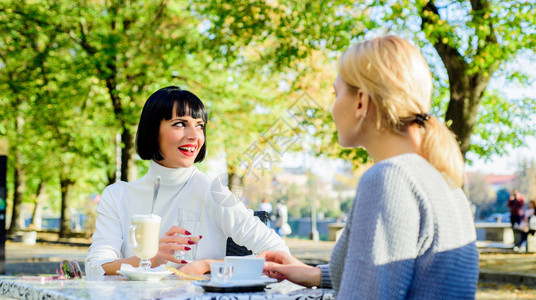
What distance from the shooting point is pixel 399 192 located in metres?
1.53

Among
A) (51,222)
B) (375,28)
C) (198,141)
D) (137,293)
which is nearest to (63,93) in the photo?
(375,28)

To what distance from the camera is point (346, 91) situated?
175cm

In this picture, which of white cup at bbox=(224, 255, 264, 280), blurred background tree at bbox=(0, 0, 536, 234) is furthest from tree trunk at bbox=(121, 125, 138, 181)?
white cup at bbox=(224, 255, 264, 280)

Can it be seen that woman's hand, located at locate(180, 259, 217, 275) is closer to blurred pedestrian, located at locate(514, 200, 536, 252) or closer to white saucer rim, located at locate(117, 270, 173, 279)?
white saucer rim, located at locate(117, 270, 173, 279)

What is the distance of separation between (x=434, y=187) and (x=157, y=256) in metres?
1.16

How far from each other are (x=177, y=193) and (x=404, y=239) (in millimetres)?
1619

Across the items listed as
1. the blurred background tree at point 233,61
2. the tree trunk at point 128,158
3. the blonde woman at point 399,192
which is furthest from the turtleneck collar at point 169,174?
the tree trunk at point 128,158

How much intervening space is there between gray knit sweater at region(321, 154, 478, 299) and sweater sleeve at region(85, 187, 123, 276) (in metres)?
1.30

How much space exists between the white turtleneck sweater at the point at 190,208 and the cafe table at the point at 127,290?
1.71 feet

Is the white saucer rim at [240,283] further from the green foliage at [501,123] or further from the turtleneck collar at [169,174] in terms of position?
the green foliage at [501,123]

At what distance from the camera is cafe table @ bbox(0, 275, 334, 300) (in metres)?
1.88

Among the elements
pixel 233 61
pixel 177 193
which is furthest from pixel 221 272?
pixel 233 61

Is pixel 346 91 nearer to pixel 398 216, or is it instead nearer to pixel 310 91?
pixel 398 216

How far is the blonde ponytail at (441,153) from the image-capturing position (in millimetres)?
1689
